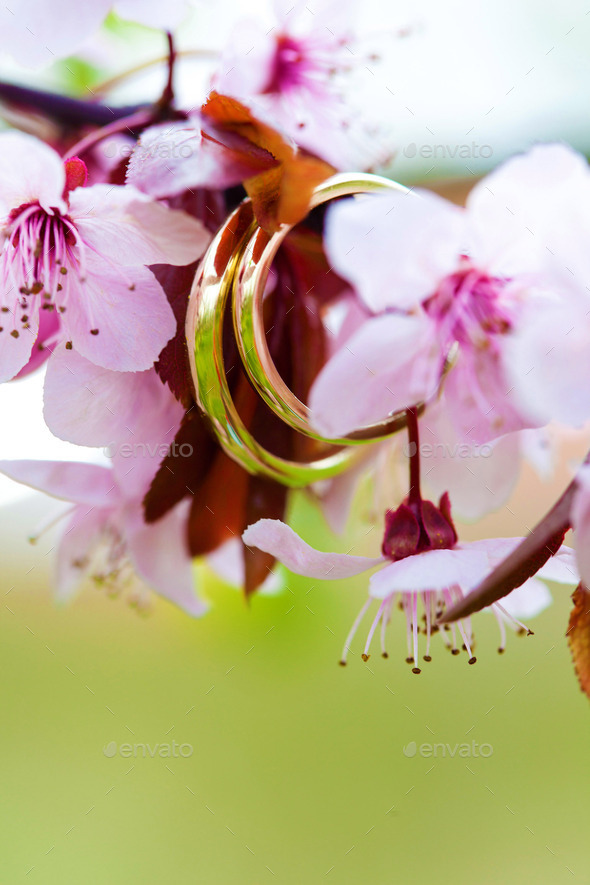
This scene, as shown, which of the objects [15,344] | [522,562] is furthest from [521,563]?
[15,344]

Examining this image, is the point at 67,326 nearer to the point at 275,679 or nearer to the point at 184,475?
the point at 184,475

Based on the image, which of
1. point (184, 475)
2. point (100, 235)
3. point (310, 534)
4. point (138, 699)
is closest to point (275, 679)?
point (138, 699)

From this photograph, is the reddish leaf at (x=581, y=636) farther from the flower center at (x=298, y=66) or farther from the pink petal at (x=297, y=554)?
the flower center at (x=298, y=66)

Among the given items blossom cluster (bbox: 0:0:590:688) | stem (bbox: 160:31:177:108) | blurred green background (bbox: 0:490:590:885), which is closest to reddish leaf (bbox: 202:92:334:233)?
blossom cluster (bbox: 0:0:590:688)

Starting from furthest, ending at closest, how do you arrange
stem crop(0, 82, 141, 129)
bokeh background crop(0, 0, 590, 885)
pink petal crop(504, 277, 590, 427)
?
bokeh background crop(0, 0, 590, 885)
stem crop(0, 82, 141, 129)
pink petal crop(504, 277, 590, 427)

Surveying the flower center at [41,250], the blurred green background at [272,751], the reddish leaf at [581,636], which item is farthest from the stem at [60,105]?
the blurred green background at [272,751]

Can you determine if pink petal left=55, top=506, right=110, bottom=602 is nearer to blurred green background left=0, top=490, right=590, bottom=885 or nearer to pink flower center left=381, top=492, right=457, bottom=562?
pink flower center left=381, top=492, right=457, bottom=562

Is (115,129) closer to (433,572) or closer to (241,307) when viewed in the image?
(241,307)
